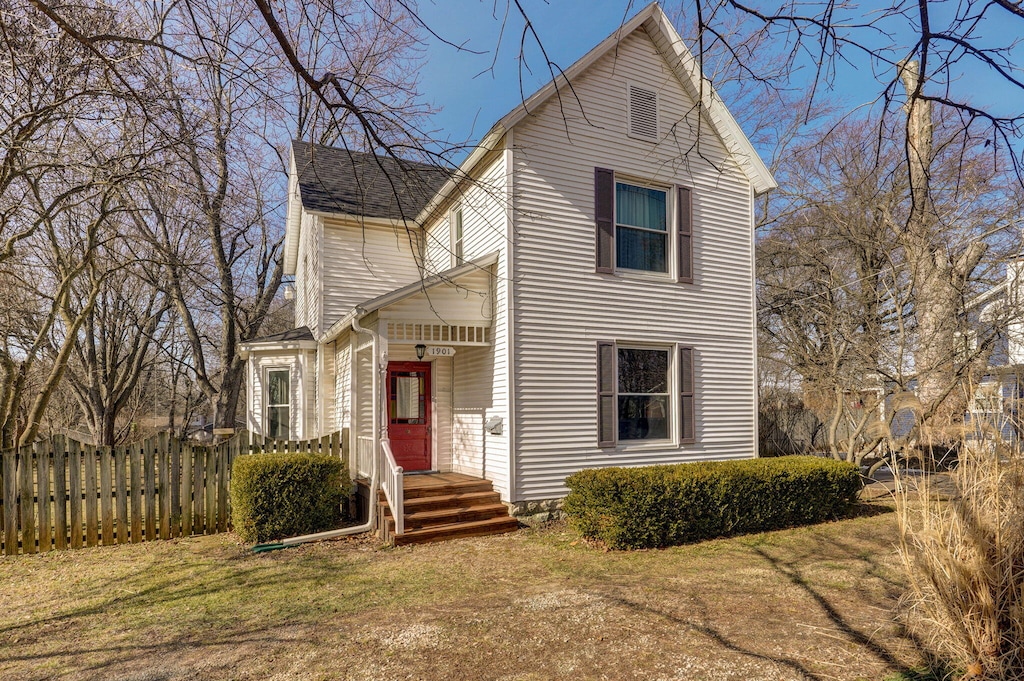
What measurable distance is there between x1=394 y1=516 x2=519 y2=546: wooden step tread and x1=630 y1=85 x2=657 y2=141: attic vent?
256 inches

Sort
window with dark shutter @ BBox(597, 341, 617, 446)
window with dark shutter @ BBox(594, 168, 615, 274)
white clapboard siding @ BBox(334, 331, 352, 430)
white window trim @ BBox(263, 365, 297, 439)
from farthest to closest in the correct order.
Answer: white window trim @ BBox(263, 365, 297, 439) < white clapboard siding @ BBox(334, 331, 352, 430) < window with dark shutter @ BBox(594, 168, 615, 274) < window with dark shutter @ BBox(597, 341, 617, 446)

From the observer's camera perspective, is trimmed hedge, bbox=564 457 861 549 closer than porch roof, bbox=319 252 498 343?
Yes

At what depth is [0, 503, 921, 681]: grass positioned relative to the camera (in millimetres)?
4211

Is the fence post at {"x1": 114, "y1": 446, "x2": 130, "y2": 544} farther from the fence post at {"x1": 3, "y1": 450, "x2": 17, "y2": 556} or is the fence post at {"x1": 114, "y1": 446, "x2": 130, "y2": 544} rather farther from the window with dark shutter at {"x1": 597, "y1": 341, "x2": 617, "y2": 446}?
the window with dark shutter at {"x1": 597, "y1": 341, "x2": 617, "y2": 446}

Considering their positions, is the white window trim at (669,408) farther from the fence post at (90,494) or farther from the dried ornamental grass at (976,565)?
the fence post at (90,494)

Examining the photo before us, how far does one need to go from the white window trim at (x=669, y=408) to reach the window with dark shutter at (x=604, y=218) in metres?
1.30

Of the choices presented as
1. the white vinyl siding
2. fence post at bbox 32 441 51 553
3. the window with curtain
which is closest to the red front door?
the white vinyl siding

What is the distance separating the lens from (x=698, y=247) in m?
10.3

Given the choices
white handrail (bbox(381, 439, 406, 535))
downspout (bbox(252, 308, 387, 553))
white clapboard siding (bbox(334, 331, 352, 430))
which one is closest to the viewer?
white handrail (bbox(381, 439, 406, 535))

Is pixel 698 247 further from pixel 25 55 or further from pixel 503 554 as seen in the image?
pixel 25 55

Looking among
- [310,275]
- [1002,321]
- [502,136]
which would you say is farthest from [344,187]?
[1002,321]

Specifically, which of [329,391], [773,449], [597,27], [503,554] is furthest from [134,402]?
[597,27]

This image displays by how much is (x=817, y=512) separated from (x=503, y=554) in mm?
4896

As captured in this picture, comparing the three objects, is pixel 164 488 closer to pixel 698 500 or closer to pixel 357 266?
pixel 357 266
